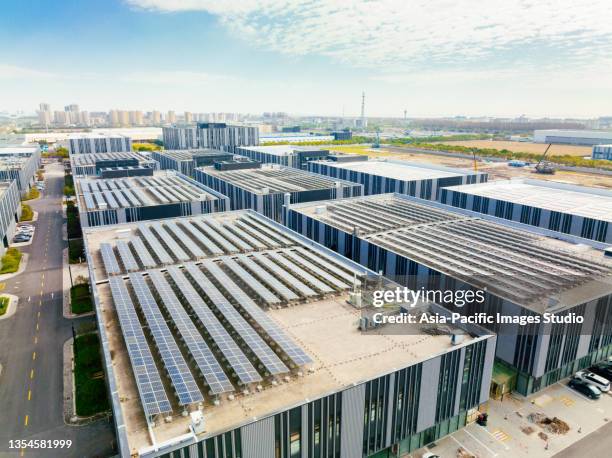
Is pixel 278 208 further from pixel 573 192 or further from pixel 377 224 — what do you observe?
pixel 573 192

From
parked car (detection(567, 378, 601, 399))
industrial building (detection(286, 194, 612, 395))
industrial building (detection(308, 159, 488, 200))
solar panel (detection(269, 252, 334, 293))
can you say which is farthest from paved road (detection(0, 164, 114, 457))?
industrial building (detection(308, 159, 488, 200))

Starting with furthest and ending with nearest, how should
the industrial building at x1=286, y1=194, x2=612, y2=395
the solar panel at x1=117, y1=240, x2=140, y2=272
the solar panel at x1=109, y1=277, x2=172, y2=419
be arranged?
the solar panel at x1=117, y1=240, x2=140, y2=272, the industrial building at x1=286, y1=194, x2=612, y2=395, the solar panel at x1=109, y1=277, x2=172, y2=419

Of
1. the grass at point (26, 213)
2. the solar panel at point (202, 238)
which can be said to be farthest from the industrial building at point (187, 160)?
the solar panel at point (202, 238)

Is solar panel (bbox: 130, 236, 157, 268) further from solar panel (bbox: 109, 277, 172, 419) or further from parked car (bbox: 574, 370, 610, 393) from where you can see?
parked car (bbox: 574, 370, 610, 393)

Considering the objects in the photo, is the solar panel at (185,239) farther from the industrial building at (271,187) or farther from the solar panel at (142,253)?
the industrial building at (271,187)

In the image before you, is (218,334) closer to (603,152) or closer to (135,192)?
(135,192)
